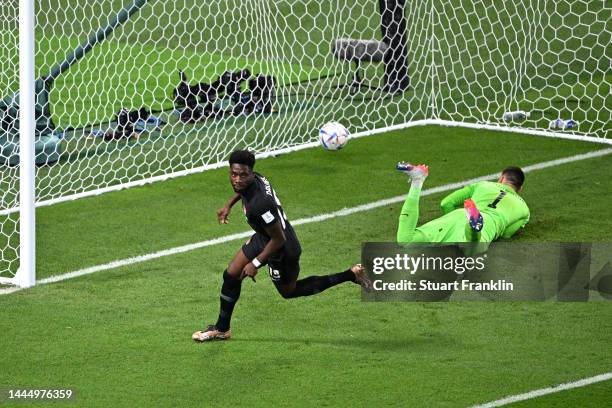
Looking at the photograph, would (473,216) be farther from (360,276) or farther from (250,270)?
(250,270)

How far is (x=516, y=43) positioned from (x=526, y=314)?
8.68m

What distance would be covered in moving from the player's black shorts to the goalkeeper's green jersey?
214 cm

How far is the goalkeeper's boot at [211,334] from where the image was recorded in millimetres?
9398

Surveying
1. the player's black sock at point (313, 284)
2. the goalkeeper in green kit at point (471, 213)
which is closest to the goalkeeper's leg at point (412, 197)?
the goalkeeper in green kit at point (471, 213)

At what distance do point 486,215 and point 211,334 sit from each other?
10.0 feet

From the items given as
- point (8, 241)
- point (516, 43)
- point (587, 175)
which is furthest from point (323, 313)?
point (516, 43)

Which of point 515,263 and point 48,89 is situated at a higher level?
point 48,89

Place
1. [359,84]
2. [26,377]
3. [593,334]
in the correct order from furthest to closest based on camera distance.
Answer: [359,84] < [593,334] < [26,377]

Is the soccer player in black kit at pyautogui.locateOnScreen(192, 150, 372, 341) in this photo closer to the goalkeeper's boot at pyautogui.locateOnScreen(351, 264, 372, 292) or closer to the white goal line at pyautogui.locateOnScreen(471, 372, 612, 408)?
the goalkeeper's boot at pyautogui.locateOnScreen(351, 264, 372, 292)

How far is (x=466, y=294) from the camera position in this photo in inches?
408

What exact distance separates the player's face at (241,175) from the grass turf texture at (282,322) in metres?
1.16

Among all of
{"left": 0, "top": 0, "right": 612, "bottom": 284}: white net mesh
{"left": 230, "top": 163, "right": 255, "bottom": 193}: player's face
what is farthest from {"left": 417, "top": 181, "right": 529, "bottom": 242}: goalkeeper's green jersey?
{"left": 0, "top": 0, "right": 612, "bottom": 284}: white net mesh

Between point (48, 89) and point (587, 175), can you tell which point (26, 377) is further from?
point (587, 175)

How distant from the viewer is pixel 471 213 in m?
10.9
